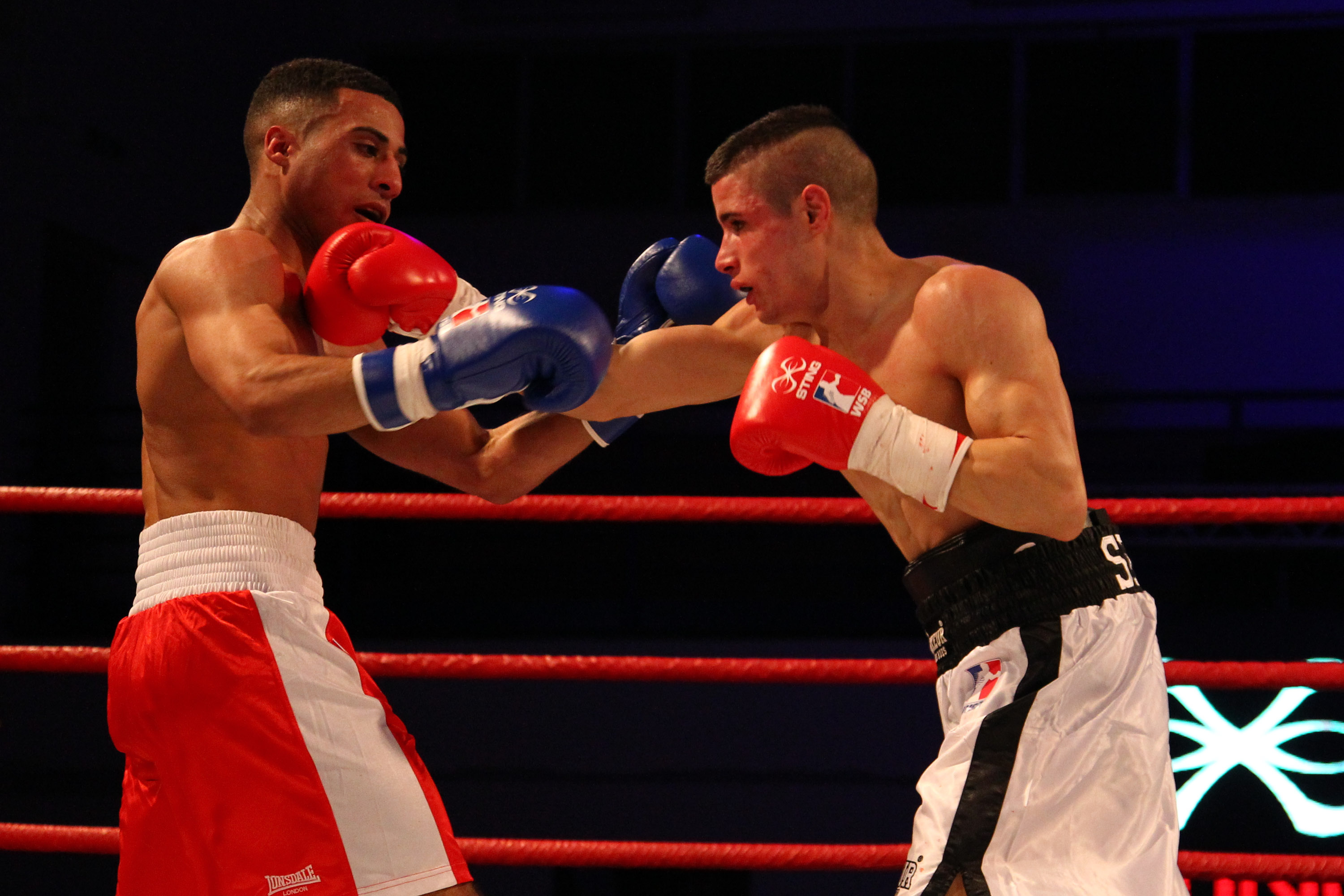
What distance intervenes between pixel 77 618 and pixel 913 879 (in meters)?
5.62

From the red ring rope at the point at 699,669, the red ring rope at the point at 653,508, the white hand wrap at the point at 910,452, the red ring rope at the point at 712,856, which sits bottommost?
the red ring rope at the point at 712,856

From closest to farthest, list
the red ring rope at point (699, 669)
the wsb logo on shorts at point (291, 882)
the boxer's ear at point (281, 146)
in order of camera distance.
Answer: the wsb logo on shorts at point (291, 882) → the boxer's ear at point (281, 146) → the red ring rope at point (699, 669)

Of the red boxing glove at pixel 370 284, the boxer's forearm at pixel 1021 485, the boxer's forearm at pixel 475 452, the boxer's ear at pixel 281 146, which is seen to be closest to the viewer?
the boxer's forearm at pixel 1021 485

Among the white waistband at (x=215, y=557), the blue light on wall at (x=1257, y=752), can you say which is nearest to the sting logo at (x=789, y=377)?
the white waistband at (x=215, y=557)

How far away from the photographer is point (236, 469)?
154 cm

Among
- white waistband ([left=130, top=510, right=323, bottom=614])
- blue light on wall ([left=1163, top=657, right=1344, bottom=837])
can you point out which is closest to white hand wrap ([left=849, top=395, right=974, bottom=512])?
white waistband ([left=130, top=510, right=323, bottom=614])

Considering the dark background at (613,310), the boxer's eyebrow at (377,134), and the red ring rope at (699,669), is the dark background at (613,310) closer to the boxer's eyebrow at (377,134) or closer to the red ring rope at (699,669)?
the red ring rope at (699,669)

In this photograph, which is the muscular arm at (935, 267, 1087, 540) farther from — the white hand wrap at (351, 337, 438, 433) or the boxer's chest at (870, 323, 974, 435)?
the white hand wrap at (351, 337, 438, 433)

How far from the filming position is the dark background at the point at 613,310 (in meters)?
5.29

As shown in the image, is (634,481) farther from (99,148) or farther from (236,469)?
(236,469)

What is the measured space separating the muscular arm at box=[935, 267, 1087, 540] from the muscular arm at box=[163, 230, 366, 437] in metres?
0.77

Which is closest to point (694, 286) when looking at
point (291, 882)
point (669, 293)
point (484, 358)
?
point (669, 293)

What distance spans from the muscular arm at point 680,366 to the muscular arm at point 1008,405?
41 cm

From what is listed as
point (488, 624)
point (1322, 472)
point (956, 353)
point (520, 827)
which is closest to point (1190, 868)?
point (956, 353)
